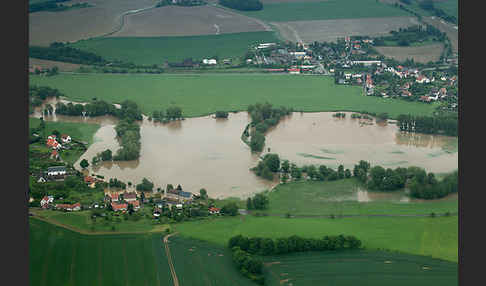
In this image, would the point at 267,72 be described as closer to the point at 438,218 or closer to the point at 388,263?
the point at 438,218

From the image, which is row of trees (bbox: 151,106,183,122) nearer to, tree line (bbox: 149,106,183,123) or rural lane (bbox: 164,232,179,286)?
tree line (bbox: 149,106,183,123)

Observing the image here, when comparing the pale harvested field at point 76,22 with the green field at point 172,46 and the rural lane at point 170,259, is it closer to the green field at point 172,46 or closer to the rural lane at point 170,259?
the green field at point 172,46

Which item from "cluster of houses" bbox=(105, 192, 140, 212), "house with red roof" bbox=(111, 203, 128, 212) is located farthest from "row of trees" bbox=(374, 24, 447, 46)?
"house with red roof" bbox=(111, 203, 128, 212)

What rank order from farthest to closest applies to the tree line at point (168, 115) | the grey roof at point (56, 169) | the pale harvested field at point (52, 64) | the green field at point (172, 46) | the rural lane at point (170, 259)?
1. the green field at point (172, 46)
2. the pale harvested field at point (52, 64)
3. the tree line at point (168, 115)
4. the grey roof at point (56, 169)
5. the rural lane at point (170, 259)

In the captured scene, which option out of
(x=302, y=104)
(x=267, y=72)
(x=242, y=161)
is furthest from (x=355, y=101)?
(x=242, y=161)

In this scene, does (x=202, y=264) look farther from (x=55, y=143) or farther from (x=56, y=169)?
(x=55, y=143)

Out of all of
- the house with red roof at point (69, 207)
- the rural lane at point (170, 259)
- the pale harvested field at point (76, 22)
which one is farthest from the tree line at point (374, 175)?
the pale harvested field at point (76, 22)
